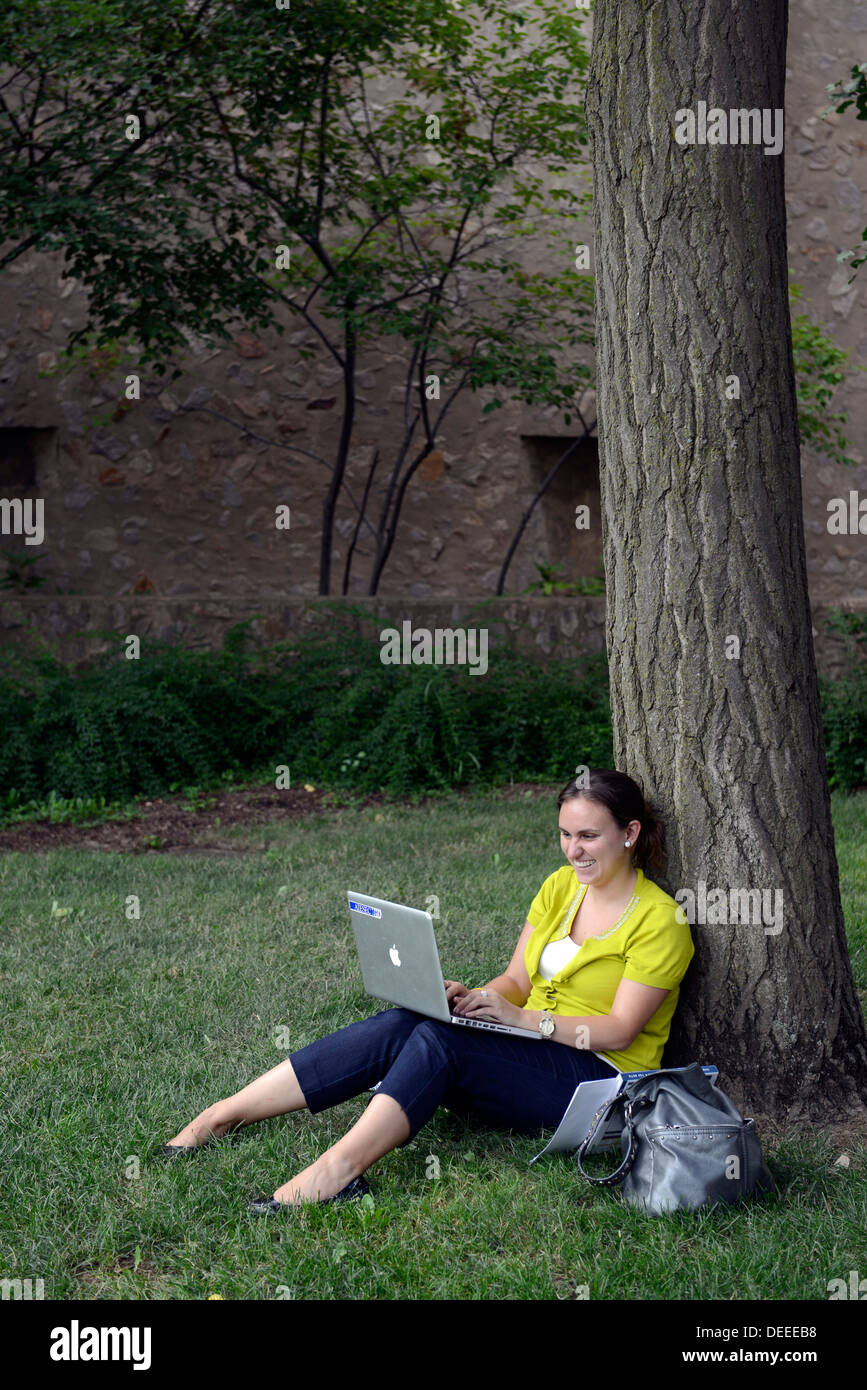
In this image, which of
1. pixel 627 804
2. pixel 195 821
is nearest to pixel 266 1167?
pixel 627 804

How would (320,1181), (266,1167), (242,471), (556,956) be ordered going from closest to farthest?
(320,1181) < (266,1167) < (556,956) < (242,471)

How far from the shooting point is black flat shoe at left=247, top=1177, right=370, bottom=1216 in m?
3.19

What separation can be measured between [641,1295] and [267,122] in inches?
325

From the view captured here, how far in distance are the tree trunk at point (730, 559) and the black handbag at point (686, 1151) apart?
483 millimetres

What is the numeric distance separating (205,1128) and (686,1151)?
1.33 m

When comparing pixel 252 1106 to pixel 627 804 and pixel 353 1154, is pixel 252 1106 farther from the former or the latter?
pixel 627 804

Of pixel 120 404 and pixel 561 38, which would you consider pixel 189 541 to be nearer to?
pixel 120 404

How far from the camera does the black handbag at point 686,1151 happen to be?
3.12 metres

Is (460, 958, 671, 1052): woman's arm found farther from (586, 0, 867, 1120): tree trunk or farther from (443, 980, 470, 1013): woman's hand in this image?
(586, 0, 867, 1120): tree trunk

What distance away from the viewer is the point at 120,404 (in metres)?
10.6

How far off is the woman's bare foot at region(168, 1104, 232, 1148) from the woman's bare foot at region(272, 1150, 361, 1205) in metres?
0.38

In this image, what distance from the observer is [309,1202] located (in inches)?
126
